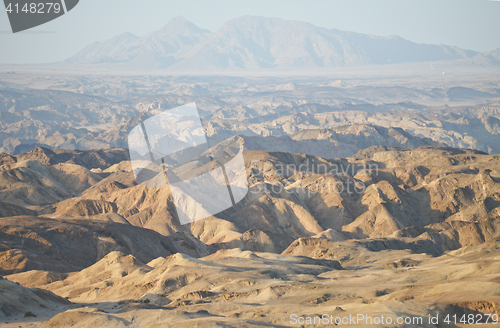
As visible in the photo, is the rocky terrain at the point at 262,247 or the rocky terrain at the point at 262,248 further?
the rocky terrain at the point at 262,247

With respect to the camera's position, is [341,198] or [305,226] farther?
[341,198]

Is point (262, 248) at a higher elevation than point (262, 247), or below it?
below

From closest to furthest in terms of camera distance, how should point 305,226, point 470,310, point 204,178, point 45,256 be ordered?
point 470,310 → point 45,256 → point 305,226 → point 204,178

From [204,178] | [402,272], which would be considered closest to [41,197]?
[204,178]

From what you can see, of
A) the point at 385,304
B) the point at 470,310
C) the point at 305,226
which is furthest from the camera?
the point at 305,226

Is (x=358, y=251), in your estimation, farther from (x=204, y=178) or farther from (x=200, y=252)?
(x=204, y=178)

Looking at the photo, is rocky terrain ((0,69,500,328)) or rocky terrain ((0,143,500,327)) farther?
rocky terrain ((0,143,500,327))

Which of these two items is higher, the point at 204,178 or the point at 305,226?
the point at 204,178

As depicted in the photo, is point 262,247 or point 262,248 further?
point 262,247
